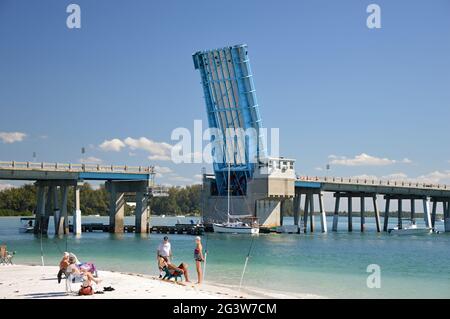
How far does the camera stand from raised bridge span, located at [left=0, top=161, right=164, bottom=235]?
6122 centimetres

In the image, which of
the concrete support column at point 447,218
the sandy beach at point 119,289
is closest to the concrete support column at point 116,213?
the sandy beach at point 119,289

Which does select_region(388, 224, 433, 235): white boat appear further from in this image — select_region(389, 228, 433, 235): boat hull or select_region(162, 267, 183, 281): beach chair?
Result: select_region(162, 267, 183, 281): beach chair

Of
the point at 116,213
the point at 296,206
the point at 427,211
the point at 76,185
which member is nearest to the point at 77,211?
the point at 76,185

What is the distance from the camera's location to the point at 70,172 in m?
63.5

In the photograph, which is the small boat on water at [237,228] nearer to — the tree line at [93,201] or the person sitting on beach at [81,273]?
the person sitting on beach at [81,273]

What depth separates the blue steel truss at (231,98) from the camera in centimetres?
6231

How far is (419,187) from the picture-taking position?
301ft

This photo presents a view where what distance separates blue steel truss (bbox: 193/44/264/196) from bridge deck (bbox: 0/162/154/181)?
858cm

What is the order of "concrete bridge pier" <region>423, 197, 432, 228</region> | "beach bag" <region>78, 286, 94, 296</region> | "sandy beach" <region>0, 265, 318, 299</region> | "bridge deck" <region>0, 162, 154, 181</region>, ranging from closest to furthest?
"beach bag" <region>78, 286, 94, 296</region> < "sandy beach" <region>0, 265, 318, 299</region> < "bridge deck" <region>0, 162, 154, 181</region> < "concrete bridge pier" <region>423, 197, 432, 228</region>

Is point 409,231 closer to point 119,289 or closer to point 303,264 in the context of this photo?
point 303,264

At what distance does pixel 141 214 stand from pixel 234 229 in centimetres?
970

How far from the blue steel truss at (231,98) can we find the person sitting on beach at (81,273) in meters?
43.7

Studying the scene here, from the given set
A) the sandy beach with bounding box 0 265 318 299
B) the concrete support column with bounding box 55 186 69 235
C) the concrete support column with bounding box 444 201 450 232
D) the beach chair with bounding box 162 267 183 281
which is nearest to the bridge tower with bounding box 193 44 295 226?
the concrete support column with bounding box 55 186 69 235

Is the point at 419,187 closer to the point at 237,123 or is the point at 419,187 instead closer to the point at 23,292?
the point at 237,123
